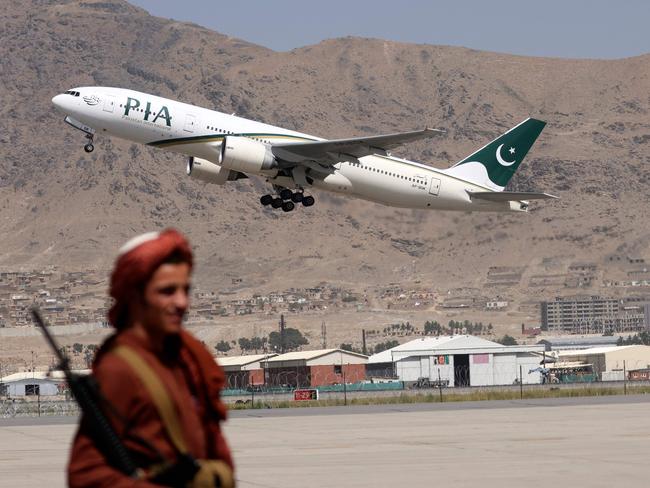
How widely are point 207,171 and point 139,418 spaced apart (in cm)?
4865

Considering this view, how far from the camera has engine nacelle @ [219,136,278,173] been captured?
51750 millimetres

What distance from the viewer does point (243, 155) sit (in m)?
52.0

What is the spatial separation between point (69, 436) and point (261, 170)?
64.3 feet

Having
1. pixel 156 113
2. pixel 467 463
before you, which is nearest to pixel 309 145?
pixel 156 113

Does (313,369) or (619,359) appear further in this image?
(619,359)

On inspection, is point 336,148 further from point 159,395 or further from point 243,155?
point 159,395

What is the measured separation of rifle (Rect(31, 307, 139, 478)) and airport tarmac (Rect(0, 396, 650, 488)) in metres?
15.2

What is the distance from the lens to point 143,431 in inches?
206

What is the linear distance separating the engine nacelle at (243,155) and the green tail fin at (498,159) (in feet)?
37.4

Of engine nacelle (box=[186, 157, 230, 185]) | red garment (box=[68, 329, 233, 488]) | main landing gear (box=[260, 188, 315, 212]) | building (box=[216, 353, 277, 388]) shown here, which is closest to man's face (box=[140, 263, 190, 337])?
red garment (box=[68, 329, 233, 488])

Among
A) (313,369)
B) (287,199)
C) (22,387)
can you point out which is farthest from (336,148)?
(22,387)

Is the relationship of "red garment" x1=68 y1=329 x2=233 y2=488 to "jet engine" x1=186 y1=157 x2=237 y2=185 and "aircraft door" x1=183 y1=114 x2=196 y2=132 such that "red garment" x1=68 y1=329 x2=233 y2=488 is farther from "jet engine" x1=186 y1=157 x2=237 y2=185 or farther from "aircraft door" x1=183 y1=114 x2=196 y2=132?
"jet engine" x1=186 y1=157 x2=237 y2=185

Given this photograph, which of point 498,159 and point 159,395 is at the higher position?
point 498,159

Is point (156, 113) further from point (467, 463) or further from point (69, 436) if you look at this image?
point (467, 463)
